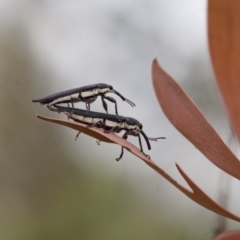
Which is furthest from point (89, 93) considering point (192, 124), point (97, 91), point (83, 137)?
point (83, 137)

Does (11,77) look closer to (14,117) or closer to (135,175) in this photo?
(14,117)

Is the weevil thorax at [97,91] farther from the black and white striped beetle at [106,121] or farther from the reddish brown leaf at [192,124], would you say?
the reddish brown leaf at [192,124]

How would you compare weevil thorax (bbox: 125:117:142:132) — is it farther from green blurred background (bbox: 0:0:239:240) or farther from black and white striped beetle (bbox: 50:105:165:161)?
green blurred background (bbox: 0:0:239:240)

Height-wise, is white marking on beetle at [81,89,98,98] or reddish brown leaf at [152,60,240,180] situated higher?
white marking on beetle at [81,89,98,98]

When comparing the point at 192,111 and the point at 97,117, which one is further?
the point at 97,117

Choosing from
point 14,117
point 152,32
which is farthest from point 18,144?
point 152,32

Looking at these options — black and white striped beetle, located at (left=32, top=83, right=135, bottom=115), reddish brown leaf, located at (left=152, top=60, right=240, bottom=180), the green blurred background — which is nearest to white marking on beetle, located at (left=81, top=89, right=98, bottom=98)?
black and white striped beetle, located at (left=32, top=83, right=135, bottom=115)
